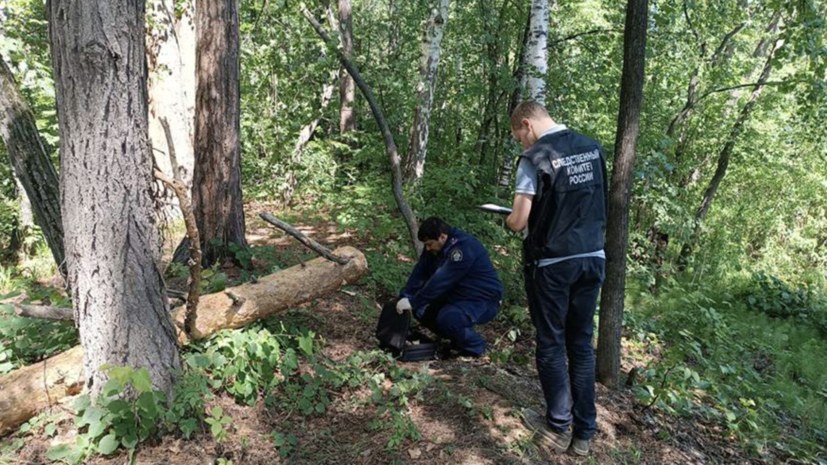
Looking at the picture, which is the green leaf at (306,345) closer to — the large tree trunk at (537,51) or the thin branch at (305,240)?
the thin branch at (305,240)

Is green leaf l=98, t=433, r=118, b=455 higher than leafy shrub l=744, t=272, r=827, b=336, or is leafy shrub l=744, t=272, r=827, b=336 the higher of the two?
green leaf l=98, t=433, r=118, b=455

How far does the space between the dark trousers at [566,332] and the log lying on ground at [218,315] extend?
204 centimetres

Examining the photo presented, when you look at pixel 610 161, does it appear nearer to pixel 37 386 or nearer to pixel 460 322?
pixel 460 322

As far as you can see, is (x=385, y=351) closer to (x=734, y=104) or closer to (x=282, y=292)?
(x=282, y=292)

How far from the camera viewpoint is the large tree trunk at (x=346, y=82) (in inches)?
448

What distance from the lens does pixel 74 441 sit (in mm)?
2625

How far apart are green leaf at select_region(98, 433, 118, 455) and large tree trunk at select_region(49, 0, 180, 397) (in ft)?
1.04

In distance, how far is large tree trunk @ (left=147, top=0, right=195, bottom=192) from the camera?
6.12m

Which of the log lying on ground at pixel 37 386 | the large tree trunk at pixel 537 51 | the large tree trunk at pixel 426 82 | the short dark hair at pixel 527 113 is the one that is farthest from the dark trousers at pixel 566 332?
the large tree trunk at pixel 426 82

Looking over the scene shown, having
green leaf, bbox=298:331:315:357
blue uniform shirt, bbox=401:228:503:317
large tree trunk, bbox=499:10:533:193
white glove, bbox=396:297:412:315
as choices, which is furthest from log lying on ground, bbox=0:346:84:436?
large tree trunk, bbox=499:10:533:193

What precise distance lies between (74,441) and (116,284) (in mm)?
888

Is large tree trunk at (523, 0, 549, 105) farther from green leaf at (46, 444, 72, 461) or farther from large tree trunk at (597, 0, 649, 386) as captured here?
green leaf at (46, 444, 72, 461)

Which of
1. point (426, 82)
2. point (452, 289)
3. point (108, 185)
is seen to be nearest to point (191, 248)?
point (108, 185)

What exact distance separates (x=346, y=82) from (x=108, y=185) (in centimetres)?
1055
